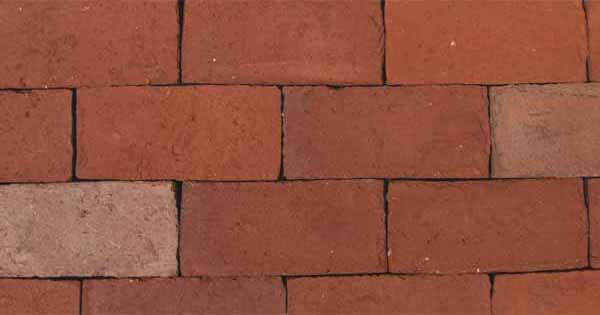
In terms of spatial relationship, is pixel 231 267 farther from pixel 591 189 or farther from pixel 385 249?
pixel 591 189

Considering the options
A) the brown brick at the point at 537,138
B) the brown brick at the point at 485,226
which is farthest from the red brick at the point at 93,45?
the brown brick at the point at 537,138

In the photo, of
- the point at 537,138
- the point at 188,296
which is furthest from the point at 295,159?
the point at 537,138

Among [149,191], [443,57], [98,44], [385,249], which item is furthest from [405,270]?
[98,44]

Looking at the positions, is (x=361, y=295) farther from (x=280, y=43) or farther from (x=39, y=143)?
(x=39, y=143)

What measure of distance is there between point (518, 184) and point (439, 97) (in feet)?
2.05

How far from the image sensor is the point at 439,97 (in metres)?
2.73

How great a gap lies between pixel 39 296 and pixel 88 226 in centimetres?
46

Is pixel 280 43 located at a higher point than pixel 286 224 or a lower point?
higher

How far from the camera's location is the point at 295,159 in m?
2.72

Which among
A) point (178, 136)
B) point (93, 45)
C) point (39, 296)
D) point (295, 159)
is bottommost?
point (39, 296)

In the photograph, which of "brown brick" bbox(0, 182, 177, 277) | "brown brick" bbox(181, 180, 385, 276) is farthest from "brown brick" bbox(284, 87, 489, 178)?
"brown brick" bbox(0, 182, 177, 277)

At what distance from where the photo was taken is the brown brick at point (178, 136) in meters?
2.71

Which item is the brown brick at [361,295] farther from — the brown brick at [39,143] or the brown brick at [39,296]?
the brown brick at [39,143]

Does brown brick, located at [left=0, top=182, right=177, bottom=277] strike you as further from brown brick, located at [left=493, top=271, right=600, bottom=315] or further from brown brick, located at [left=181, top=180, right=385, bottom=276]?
brown brick, located at [left=493, top=271, right=600, bottom=315]
